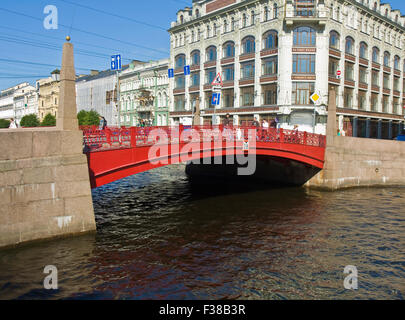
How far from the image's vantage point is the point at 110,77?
7481 cm

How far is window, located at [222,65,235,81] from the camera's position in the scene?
46.3 meters

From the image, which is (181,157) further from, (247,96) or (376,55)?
(376,55)

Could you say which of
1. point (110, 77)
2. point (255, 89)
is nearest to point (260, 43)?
point (255, 89)

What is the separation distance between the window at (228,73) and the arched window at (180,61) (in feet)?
28.4

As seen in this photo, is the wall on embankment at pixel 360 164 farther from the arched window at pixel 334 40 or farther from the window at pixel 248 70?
the window at pixel 248 70

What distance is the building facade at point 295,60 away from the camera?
39.9 m

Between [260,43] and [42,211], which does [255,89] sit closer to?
[260,43]

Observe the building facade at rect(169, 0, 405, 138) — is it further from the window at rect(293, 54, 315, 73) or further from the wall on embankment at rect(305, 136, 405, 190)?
the wall on embankment at rect(305, 136, 405, 190)

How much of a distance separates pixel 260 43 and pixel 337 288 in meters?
36.9

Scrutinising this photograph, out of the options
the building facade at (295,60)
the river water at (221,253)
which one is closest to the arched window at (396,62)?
the building facade at (295,60)

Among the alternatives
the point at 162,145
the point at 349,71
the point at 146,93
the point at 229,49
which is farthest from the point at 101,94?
the point at 162,145

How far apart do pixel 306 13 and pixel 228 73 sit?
38.2ft

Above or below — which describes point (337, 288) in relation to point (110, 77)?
below

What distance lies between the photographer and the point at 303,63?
40188 millimetres
